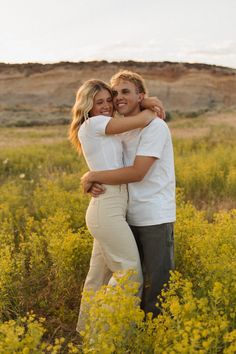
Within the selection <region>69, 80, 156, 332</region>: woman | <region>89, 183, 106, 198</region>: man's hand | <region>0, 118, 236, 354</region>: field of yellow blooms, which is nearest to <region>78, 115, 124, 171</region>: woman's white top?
<region>69, 80, 156, 332</region>: woman

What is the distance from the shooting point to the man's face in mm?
3297

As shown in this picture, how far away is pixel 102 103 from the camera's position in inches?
129

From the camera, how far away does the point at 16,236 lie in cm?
571

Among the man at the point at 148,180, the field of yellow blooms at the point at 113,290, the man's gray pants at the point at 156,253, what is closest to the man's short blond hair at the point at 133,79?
the man at the point at 148,180

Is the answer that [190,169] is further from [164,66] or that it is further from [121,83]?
[164,66]

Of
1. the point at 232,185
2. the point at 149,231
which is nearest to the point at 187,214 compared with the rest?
the point at 149,231

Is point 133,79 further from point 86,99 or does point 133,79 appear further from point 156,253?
point 156,253

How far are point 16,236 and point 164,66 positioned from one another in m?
47.2

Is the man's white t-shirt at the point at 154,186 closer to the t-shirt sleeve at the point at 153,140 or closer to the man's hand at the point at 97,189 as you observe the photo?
the t-shirt sleeve at the point at 153,140

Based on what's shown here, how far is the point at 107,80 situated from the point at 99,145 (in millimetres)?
47138

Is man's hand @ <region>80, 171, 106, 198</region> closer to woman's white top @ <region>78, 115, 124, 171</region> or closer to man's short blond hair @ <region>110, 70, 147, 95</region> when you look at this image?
woman's white top @ <region>78, 115, 124, 171</region>

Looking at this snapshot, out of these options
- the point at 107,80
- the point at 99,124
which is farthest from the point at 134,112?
the point at 107,80

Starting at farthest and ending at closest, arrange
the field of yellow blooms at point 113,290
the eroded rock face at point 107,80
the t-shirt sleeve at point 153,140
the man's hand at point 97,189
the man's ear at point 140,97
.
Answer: the eroded rock face at point 107,80 < the man's ear at point 140,97 < the man's hand at point 97,189 < the t-shirt sleeve at point 153,140 < the field of yellow blooms at point 113,290

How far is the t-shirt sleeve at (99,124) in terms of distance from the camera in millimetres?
3166
